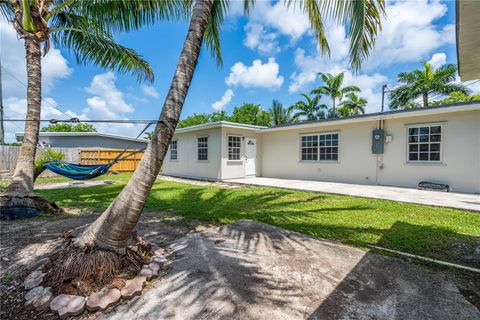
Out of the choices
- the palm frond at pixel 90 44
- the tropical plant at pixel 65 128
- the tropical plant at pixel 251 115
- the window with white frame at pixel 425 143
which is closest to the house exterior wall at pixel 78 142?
the palm frond at pixel 90 44

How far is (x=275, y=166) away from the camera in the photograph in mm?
12492

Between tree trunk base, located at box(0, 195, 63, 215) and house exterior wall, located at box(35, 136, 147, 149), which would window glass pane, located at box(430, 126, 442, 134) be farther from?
house exterior wall, located at box(35, 136, 147, 149)

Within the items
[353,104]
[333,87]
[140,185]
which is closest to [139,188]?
[140,185]

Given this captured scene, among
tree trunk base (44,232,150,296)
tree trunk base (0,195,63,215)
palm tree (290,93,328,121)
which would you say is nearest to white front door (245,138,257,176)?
tree trunk base (0,195,63,215)

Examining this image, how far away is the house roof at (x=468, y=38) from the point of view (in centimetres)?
193

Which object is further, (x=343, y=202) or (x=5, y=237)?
(x=343, y=202)

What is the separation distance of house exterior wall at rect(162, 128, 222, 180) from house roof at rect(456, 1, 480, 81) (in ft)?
29.0

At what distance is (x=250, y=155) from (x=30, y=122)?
8.98m

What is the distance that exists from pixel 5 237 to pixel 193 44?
14.2 feet

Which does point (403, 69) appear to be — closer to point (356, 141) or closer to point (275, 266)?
point (356, 141)

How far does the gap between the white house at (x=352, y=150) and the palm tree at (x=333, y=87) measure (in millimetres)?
12746

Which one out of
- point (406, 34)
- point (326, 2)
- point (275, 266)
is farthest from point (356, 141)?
point (275, 266)

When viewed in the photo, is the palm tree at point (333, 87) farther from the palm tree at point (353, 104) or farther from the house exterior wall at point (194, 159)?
the house exterior wall at point (194, 159)

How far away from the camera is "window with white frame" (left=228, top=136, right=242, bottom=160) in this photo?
11.4 meters
